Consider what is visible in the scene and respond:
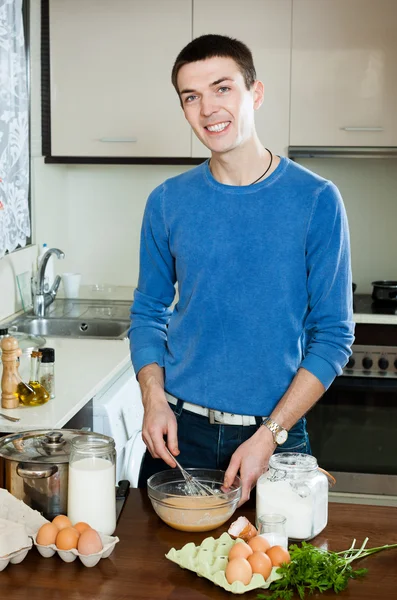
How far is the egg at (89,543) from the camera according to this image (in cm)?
124

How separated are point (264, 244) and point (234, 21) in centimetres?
196

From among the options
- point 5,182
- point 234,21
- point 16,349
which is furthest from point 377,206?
point 16,349

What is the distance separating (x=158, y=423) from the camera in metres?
1.62

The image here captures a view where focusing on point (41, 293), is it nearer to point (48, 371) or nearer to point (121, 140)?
point (121, 140)

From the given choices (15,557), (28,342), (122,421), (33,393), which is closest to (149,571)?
(15,557)

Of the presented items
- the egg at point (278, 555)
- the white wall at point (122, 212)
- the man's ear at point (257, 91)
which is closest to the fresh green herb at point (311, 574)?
the egg at point (278, 555)

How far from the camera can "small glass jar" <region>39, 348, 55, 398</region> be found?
2.23 meters

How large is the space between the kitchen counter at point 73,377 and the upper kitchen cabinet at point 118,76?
922 millimetres

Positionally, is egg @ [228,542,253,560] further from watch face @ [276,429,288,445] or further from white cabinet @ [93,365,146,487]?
white cabinet @ [93,365,146,487]

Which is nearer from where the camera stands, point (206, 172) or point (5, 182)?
point (206, 172)

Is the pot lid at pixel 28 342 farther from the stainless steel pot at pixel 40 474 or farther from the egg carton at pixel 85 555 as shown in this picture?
the egg carton at pixel 85 555

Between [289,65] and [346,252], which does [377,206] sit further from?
[346,252]

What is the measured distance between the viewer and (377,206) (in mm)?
3768

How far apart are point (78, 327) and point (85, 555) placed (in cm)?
220
